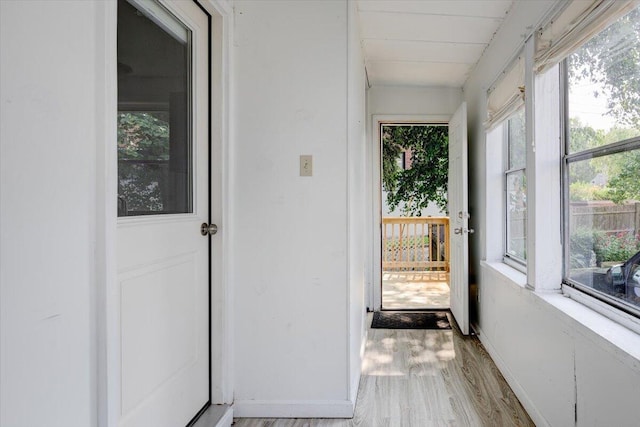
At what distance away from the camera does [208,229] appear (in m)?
1.73

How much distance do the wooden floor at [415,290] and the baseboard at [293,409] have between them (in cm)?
210

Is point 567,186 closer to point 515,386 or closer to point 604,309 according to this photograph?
point 604,309

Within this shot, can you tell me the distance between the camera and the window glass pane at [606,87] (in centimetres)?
122

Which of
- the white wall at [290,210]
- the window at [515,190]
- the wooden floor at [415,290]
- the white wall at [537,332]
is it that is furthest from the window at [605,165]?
the wooden floor at [415,290]

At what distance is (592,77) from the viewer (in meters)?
1.48

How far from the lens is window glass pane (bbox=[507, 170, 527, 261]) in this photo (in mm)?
2324

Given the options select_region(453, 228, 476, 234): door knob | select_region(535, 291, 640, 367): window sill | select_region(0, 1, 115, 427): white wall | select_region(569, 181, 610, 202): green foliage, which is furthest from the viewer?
select_region(453, 228, 476, 234): door knob

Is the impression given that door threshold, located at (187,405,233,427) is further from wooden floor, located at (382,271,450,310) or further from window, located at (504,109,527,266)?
wooden floor, located at (382,271,450,310)

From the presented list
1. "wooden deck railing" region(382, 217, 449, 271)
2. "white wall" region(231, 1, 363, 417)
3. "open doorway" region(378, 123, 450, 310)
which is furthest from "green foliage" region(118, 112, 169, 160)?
"wooden deck railing" region(382, 217, 449, 271)

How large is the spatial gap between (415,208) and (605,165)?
4.35 meters

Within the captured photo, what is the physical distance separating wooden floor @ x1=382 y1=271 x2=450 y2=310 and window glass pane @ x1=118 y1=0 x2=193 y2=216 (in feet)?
9.75

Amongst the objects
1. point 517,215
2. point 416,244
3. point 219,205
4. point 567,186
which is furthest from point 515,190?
point 416,244

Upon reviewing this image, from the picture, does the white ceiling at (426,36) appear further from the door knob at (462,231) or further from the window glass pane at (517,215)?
the door knob at (462,231)

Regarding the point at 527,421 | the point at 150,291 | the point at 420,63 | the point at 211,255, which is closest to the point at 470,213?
the point at 420,63
